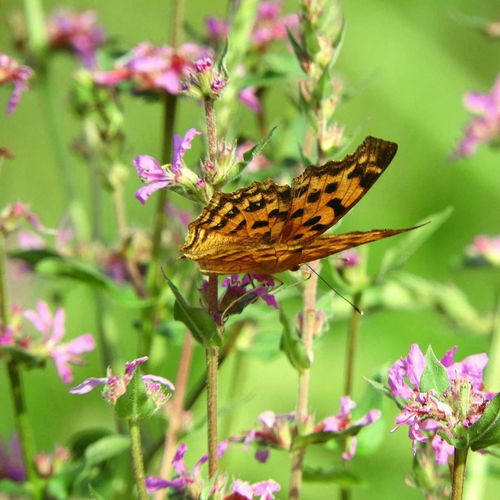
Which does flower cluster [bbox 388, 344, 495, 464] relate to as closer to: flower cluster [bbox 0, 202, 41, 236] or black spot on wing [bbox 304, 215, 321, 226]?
black spot on wing [bbox 304, 215, 321, 226]

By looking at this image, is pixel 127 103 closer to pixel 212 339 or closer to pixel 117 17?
pixel 117 17

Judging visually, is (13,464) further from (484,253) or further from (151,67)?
(484,253)

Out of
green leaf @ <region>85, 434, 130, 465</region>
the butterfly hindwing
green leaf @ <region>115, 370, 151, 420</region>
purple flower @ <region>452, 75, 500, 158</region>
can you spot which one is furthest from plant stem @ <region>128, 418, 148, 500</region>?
purple flower @ <region>452, 75, 500, 158</region>

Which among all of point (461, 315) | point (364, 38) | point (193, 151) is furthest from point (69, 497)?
point (364, 38)

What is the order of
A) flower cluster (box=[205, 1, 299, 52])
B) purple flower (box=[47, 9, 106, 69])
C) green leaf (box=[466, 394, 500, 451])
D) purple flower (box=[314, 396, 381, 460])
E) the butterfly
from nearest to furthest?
green leaf (box=[466, 394, 500, 451])
the butterfly
purple flower (box=[314, 396, 381, 460])
flower cluster (box=[205, 1, 299, 52])
purple flower (box=[47, 9, 106, 69])

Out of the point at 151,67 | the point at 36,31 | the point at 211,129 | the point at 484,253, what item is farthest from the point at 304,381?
the point at 36,31

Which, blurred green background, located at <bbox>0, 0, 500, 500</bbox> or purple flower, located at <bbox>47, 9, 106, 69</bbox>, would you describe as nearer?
purple flower, located at <bbox>47, 9, 106, 69</bbox>

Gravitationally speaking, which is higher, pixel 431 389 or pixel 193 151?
pixel 193 151
